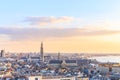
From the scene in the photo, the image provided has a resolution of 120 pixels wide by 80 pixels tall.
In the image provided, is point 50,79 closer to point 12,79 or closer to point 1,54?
point 12,79

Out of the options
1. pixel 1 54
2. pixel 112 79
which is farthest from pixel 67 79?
pixel 1 54

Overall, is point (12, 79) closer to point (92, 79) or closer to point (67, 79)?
point (67, 79)

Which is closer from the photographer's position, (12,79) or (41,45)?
(12,79)

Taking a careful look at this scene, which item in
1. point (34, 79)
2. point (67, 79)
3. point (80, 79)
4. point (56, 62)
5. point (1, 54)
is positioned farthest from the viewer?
point (1, 54)

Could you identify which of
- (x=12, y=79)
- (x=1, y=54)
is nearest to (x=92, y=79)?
(x=12, y=79)

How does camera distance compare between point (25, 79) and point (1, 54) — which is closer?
point (25, 79)

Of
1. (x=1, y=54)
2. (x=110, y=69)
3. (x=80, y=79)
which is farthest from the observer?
(x=1, y=54)

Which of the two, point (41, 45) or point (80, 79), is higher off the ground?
point (41, 45)

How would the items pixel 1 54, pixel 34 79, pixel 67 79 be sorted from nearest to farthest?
1. pixel 34 79
2. pixel 67 79
3. pixel 1 54

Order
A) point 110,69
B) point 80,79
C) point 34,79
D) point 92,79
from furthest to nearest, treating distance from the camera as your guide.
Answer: point 110,69, point 92,79, point 80,79, point 34,79
